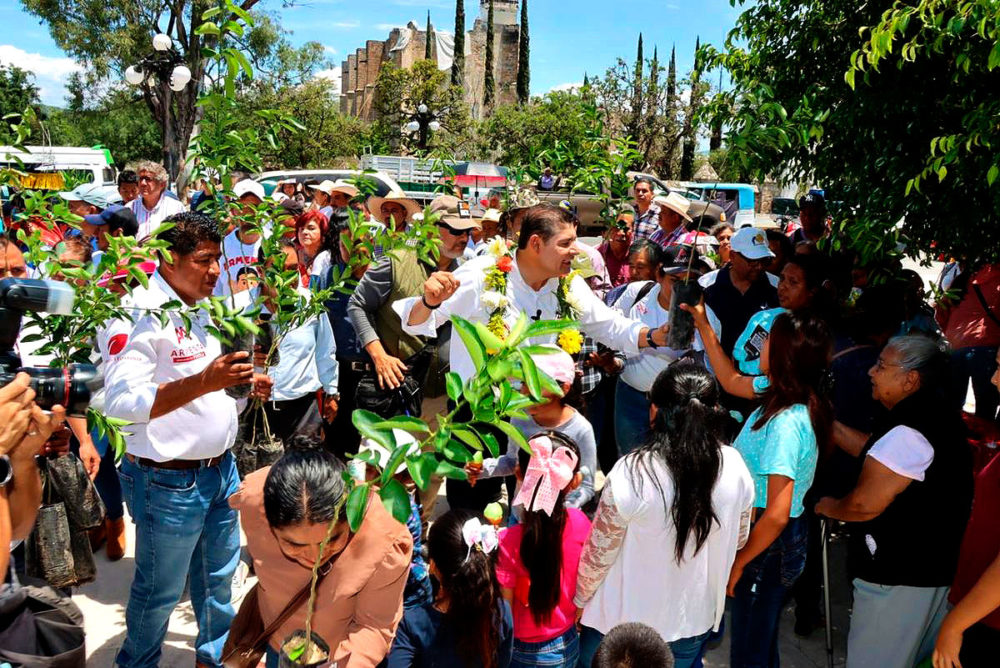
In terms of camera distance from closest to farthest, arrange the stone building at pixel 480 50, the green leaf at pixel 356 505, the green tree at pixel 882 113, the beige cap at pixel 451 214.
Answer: the green leaf at pixel 356 505 → the green tree at pixel 882 113 → the beige cap at pixel 451 214 → the stone building at pixel 480 50

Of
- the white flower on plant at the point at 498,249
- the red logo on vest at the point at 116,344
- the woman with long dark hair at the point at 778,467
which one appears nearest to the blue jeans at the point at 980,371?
the woman with long dark hair at the point at 778,467

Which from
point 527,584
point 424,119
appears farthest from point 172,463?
point 424,119

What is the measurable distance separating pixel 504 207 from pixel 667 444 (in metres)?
3.32

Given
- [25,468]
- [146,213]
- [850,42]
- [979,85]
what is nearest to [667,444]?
[25,468]

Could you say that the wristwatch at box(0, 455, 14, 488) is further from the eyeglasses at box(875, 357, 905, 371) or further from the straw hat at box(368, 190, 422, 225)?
the straw hat at box(368, 190, 422, 225)

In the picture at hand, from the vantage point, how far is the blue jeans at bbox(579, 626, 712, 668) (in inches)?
105

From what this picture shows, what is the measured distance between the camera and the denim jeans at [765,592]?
9.99 ft

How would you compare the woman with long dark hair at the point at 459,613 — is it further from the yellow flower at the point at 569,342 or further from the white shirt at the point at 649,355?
the white shirt at the point at 649,355

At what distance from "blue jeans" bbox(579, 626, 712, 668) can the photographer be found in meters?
1.74

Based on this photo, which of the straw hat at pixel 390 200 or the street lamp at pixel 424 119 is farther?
the street lamp at pixel 424 119

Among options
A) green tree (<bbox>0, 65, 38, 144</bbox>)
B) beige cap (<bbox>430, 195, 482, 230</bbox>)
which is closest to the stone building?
green tree (<bbox>0, 65, 38, 144</bbox>)

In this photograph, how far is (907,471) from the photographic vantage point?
2.78 m

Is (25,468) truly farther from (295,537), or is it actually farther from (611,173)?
(611,173)

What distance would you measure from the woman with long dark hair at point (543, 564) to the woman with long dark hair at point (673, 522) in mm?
125
